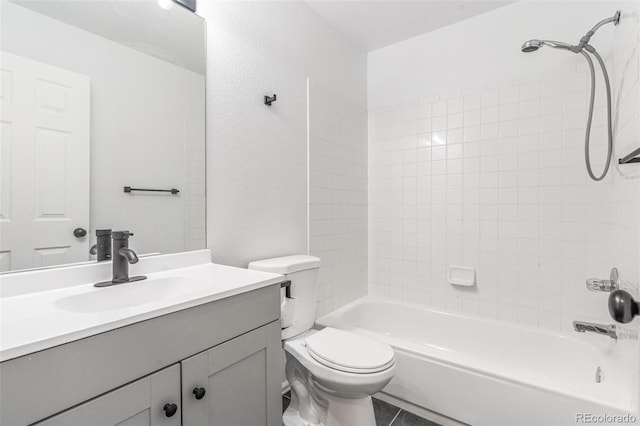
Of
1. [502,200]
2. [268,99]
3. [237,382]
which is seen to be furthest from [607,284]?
[268,99]

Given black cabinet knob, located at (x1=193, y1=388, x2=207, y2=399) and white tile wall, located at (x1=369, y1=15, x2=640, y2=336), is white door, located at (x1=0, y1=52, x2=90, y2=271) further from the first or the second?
white tile wall, located at (x1=369, y1=15, x2=640, y2=336)

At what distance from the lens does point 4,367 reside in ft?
1.86

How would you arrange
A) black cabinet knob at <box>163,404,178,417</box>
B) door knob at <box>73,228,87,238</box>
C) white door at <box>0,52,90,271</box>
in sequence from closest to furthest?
black cabinet knob at <box>163,404,178,417</box> < white door at <box>0,52,90,271</box> < door knob at <box>73,228,87,238</box>

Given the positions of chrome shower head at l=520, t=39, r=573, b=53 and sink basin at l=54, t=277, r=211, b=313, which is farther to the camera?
chrome shower head at l=520, t=39, r=573, b=53

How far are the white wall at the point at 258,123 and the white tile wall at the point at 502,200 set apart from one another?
0.86m

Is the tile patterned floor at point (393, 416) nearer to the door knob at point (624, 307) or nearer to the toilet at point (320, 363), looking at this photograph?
the toilet at point (320, 363)

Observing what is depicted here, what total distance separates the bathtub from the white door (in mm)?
1451

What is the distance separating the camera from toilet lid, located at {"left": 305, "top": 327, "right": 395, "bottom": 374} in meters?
1.30

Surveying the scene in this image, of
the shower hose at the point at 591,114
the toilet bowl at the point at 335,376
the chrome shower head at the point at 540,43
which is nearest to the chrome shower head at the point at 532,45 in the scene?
the chrome shower head at the point at 540,43

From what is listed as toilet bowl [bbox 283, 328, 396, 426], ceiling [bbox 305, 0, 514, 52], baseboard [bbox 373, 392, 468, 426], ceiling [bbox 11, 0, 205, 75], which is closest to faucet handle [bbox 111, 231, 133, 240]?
ceiling [bbox 11, 0, 205, 75]

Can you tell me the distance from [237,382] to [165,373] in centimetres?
27

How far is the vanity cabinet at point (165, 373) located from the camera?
24.3 inches

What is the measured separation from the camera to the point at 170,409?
32.0 inches

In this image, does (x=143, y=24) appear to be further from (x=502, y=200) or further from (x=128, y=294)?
(x=502, y=200)
